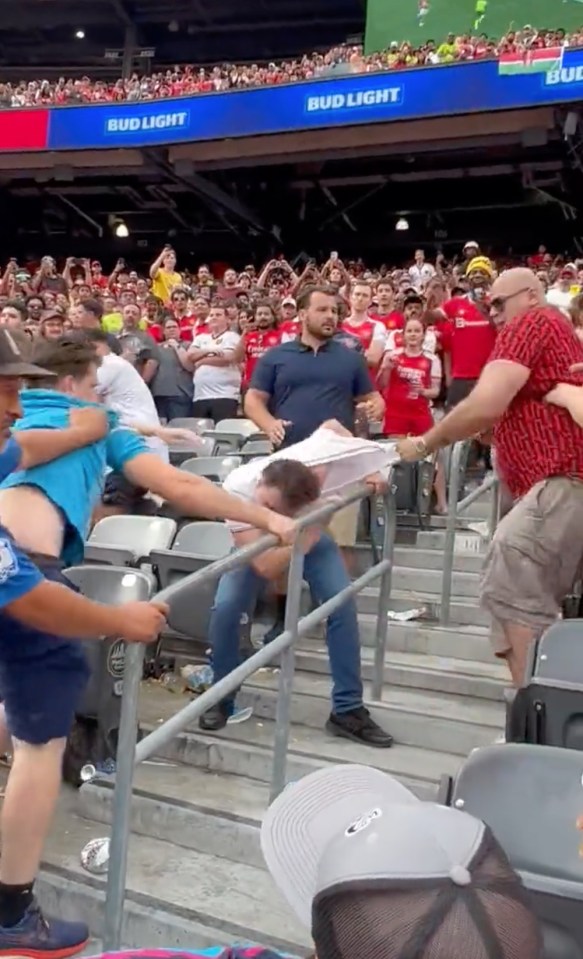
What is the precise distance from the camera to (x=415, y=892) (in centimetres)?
88

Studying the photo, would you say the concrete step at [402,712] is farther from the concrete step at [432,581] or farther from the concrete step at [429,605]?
the concrete step at [432,581]

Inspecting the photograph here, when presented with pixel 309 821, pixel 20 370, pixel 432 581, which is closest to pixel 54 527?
pixel 20 370

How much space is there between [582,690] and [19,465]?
142 centimetres

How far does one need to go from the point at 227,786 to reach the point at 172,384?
483 centimetres

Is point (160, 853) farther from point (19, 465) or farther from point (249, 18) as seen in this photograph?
point (249, 18)

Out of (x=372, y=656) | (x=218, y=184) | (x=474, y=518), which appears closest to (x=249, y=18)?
(x=218, y=184)

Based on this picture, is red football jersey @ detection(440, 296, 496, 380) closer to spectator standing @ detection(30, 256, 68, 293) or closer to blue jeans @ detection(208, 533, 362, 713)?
blue jeans @ detection(208, 533, 362, 713)

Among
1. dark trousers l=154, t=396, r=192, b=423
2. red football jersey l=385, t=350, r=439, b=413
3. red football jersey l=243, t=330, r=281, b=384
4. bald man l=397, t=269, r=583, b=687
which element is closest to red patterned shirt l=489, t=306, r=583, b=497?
bald man l=397, t=269, r=583, b=687

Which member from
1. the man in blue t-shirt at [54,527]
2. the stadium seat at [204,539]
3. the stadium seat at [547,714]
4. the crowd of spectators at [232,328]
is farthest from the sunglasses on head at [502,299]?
the stadium seat at [204,539]

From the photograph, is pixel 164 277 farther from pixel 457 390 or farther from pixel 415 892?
pixel 415 892

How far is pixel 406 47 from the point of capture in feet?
55.4

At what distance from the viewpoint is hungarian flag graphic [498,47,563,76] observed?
13914 mm

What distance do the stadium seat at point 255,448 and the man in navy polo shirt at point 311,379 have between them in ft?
4.29

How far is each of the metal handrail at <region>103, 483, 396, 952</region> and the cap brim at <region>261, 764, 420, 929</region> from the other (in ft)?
2.91
